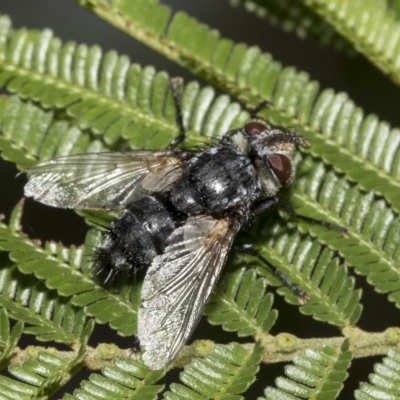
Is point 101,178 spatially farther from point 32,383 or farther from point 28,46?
point 32,383

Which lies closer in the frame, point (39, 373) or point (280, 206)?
point (39, 373)

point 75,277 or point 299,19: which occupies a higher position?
point 299,19

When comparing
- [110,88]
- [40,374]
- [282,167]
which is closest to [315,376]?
[282,167]

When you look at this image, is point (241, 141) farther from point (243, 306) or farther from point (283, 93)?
point (243, 306)

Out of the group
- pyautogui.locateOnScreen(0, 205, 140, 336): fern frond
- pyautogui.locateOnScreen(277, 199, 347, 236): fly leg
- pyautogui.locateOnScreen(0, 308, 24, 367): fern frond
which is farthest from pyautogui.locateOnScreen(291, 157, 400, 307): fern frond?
pyautogui.locateOnScreen(0, 308, 24, 367): fern frond

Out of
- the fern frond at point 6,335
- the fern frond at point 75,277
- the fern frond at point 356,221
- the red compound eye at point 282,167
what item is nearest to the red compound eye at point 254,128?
the red compound eye at point 282,167

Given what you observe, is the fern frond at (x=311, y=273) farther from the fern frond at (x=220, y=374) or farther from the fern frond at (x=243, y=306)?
the fern frond at (x=220, y=374)

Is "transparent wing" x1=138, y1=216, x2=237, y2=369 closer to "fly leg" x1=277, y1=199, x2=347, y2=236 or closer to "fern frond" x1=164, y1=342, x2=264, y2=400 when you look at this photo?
"fern frond" x1=164, y1=342, x2=264, y2=400
